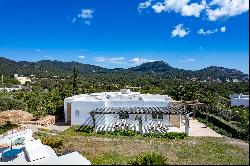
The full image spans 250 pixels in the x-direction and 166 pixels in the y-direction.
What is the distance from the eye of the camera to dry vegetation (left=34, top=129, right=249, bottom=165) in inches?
844

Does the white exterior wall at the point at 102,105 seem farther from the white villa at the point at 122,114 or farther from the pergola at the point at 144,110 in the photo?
the pergola at the point at 144,110

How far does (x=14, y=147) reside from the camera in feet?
75.6

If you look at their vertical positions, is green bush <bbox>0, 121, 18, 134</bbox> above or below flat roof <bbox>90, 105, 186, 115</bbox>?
below

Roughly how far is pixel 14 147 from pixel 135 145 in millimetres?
7976

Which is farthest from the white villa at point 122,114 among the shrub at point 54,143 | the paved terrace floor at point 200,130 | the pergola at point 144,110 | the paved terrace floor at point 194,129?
the shrub at point 54,143

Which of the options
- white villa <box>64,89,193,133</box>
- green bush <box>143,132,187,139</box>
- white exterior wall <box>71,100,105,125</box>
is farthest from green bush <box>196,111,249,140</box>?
white exterior wall <box>71,100,105,125</box>

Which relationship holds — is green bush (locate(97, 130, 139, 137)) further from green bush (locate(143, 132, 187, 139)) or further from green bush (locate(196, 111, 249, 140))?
green bush (locate(196, 111, 249, 140))

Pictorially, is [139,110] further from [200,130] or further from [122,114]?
[200,130]

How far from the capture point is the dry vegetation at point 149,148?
70.3 feet

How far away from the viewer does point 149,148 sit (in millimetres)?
24938

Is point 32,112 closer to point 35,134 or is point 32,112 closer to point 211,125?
point 35,134

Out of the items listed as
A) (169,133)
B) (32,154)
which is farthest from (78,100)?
(32,154)

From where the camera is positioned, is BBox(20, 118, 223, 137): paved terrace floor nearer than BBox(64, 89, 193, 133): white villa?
Yes

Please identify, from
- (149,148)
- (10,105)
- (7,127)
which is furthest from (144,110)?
(10,105)
